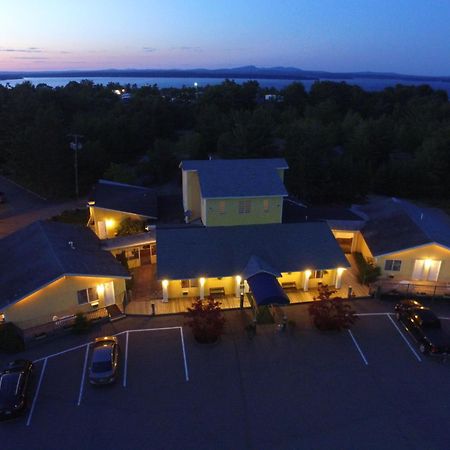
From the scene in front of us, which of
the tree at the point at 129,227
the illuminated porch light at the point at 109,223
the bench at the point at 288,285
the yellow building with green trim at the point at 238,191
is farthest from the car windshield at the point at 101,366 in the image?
the illuminated porch light at the point at 109,223

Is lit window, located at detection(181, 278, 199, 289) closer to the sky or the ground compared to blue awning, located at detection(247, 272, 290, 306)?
closer to the ground

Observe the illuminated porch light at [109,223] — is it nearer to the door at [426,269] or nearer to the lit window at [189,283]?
the lit window at [189,283]

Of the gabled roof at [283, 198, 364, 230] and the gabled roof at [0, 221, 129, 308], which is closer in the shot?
the gabled roof at [0, 221, 129, 308]

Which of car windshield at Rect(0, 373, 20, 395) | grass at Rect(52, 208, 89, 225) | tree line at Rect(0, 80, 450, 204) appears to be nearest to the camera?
car windshield at Rect(0, 373, 20, 395)

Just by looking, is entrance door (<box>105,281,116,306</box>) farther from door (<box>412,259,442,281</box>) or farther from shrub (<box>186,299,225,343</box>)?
door (<box>412,259,442,281</box>)

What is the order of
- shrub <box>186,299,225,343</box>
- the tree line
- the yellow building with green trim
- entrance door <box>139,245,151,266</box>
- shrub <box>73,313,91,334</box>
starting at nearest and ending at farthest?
shrub <box>186,299,225,343</box>
shrub <box>73,313,91,334</box>
the yellow building with green trim
entrance door <box>139,245,151,266</box>
the tree line

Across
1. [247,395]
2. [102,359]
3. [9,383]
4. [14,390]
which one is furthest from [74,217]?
[247,395]

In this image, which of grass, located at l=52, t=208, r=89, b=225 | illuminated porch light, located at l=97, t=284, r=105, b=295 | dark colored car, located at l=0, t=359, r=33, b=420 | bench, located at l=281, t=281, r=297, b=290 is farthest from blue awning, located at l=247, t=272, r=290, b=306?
grass, located at l=52, t=208, r=89, b=225

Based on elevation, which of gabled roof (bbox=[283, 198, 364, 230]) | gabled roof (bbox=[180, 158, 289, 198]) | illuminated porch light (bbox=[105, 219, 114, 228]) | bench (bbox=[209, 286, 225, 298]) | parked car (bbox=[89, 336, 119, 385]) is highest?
gabled roof (bbox=[180, 158, 289, 198])
